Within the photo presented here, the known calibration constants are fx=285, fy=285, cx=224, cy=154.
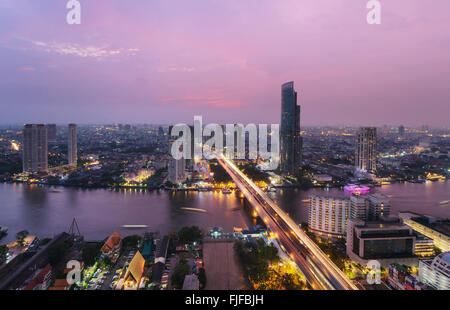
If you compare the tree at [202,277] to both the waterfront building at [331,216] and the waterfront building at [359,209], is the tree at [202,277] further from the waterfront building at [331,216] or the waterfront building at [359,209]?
the waterfront building at [359,209]

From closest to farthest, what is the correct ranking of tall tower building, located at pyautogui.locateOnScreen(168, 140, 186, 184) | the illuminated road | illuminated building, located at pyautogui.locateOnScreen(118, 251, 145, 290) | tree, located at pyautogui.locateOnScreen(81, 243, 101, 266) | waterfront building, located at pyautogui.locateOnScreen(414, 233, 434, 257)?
the illuminated road → illuminated building, located at pyautogui.locateOnScreen(118, 251, 145, 290) → tree, located at pyautogui.locateOnScreen(81, 243, 101, 266) → waterfront building, located at pyautogui.locateOnScreen(414, 233, 434, 257) → tall tower building, located at pyautogui.locateOnScreen(168, 140, 186, 184)

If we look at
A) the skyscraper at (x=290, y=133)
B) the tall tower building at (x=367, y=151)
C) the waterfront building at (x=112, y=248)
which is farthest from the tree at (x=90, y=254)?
the tall tower building at (x=367, y=151)

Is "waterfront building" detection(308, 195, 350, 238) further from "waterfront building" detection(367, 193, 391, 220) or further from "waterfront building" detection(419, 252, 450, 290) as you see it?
"waterfront building" detection(419, 252, 450, 290)

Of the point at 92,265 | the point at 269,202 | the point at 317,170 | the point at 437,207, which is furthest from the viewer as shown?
the point at 317,170

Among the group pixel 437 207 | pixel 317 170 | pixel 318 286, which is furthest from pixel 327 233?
pixel 317 170

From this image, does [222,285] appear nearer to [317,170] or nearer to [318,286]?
[318,286]

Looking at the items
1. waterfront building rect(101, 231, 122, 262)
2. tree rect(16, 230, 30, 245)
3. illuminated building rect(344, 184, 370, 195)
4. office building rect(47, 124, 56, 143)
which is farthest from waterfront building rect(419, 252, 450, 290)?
office building rect(47, 124, 56, 143)
